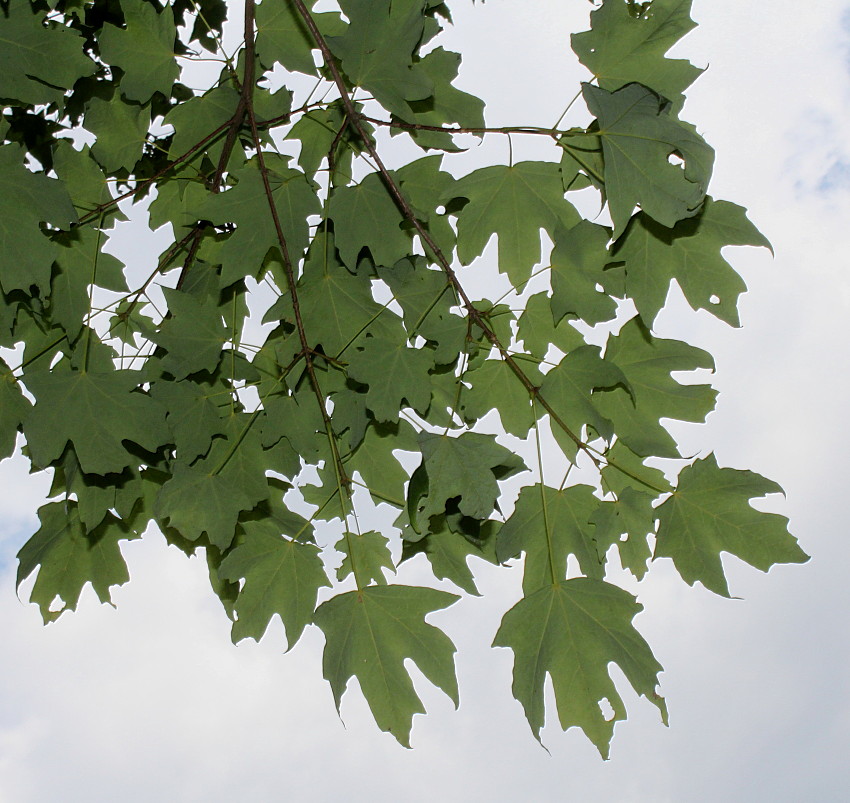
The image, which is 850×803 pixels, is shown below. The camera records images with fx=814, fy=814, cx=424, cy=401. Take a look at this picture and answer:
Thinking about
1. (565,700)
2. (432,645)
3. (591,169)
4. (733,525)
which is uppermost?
(591,169)

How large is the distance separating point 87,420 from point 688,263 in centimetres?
136

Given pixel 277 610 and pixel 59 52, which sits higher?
pixel 59 52

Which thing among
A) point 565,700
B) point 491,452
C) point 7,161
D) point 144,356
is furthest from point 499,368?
point 7,161

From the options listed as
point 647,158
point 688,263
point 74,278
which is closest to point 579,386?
point 688,263

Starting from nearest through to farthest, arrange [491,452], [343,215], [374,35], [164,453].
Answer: [491,452] < [374,35] < [343,215] < [164,453]

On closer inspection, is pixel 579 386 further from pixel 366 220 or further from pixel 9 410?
pixel 9 410

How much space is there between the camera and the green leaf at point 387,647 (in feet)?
5.85

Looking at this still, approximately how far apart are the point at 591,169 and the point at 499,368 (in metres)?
0.49

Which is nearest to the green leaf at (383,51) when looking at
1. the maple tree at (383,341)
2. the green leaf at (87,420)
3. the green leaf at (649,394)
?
the maple tree at (383,341)

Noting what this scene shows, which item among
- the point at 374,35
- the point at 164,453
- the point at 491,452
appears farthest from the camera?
the point at 164,453

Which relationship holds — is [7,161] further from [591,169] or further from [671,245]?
[671,245]

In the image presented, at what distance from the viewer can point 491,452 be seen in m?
1.59

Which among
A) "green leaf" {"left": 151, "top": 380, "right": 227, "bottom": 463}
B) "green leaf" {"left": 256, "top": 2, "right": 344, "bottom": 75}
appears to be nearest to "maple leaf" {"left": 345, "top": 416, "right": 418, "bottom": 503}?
"green leaf" {"left": 151, "top": 380, "right": 227, "bottom": 463}

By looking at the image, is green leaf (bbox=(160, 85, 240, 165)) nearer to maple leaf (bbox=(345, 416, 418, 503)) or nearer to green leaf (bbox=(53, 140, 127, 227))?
green leaf (bbox=(53, 140, 127, 227))
